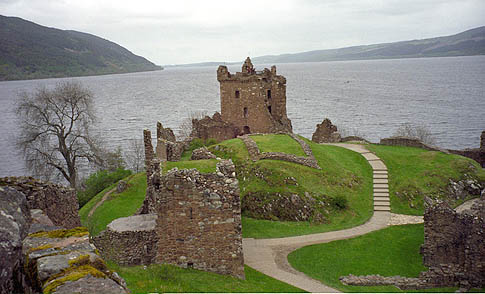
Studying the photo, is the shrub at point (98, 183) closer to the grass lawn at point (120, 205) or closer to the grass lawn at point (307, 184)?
the grass lawn at point (120, 205)

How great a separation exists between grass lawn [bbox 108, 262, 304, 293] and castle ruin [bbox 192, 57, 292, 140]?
30349 millimetres

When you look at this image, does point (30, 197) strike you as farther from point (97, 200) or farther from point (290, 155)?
point (97, 200)

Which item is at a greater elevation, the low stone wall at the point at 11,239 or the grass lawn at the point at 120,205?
the low stone wall at the point at 11,239

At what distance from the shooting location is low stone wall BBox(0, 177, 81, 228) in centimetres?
1290

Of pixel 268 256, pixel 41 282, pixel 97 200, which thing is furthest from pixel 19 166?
pixel 41 282

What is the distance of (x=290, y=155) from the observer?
31422 mm

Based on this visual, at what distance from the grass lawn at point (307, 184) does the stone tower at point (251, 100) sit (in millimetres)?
13884

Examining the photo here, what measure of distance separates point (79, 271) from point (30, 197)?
23.5ft

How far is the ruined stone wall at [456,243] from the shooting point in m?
18.6

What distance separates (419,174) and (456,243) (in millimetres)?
12507

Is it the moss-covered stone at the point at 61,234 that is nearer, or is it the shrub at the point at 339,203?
the moss-covered stone at the point at 61,234

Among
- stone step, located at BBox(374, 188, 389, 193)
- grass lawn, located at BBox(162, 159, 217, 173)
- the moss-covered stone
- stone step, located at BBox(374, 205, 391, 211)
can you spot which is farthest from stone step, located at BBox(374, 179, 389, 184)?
the moss-covered stone

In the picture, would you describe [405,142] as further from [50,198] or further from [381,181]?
[50,198]

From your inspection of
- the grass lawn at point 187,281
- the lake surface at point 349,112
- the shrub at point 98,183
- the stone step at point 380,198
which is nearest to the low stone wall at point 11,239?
the grass lawn at point 187,281
